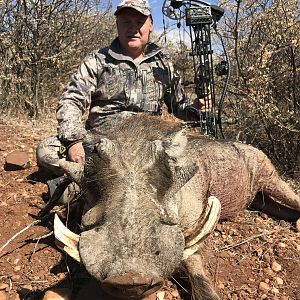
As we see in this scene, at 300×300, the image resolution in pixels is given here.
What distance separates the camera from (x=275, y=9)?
468 centimetres

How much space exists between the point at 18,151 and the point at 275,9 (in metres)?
2.88

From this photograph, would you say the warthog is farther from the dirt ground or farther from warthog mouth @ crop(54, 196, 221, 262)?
the dirt ground

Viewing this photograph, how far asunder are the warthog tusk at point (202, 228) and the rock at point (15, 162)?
8.43ft

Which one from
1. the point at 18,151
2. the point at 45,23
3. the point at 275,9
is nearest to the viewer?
the point at 275,9

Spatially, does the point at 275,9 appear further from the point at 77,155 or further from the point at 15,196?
the point at 15,196

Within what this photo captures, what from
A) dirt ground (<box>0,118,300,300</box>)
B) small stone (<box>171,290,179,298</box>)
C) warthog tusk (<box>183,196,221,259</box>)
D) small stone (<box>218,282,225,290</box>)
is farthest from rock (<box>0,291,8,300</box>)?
small stone (<box>218,282,225,290</box>)

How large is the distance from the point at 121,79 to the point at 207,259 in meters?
1.94

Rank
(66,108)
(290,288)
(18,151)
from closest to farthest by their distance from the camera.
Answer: (290,288), (66,108), (18,151)

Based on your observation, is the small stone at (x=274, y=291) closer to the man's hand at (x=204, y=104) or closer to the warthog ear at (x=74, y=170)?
the warthog ear at (x=74, y=170)

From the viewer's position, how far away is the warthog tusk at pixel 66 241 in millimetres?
2160

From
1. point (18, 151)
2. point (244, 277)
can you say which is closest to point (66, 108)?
point (18, 151)

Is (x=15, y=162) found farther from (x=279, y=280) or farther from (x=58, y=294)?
(x=279, y=280)

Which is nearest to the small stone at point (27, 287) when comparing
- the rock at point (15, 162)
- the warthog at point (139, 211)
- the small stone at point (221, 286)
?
the warthog at point (139, 211)

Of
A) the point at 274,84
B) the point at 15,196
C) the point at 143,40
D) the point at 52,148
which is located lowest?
the point at 15,196
